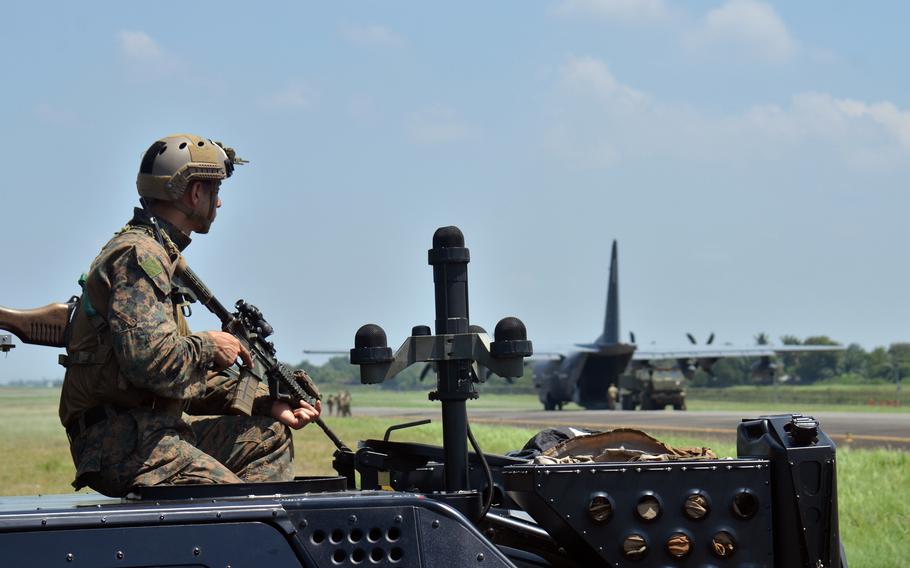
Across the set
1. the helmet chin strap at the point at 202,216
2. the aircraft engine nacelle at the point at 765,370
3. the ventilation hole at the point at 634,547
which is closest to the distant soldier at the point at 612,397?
the aircraft engine nacelle at the point at 765,370

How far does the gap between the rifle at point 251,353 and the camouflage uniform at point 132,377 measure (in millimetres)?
218

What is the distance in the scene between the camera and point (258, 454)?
4684 millimetres

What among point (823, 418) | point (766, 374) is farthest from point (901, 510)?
point (766, 374)

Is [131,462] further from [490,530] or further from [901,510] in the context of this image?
[901,510]

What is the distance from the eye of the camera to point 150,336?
3.96 metres

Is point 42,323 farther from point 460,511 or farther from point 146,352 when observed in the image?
point 460,511

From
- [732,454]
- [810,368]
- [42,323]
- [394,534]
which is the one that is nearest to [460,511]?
[394,534]

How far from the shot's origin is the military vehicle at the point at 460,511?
3174mm

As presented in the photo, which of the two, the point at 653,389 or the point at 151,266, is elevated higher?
the point at 151,266

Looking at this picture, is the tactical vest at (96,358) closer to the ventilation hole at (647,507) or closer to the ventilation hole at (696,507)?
the ventilation hole at (647,507)

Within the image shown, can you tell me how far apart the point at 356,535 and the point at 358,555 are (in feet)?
0.17

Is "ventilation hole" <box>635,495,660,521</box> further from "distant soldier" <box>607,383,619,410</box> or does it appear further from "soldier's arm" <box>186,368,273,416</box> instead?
"distant soldier" <box>607,383,619,410</box>

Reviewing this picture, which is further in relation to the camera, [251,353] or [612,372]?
[612,372]

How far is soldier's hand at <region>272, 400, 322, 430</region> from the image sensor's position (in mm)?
4789
